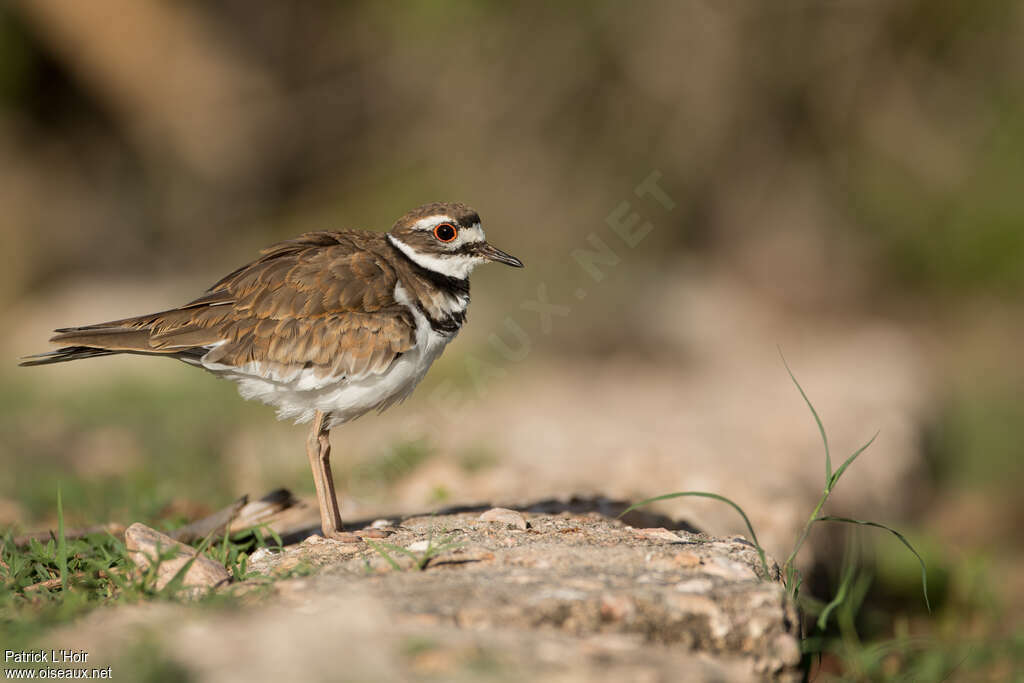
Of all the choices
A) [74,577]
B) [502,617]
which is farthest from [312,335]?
[502,617]

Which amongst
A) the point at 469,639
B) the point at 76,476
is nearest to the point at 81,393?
the point at 76,476

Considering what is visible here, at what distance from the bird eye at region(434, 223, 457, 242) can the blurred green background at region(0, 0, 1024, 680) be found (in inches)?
180

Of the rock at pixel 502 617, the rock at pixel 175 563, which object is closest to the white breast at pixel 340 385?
the rock at pixel 502 617

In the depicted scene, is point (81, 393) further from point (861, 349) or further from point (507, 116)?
point (861, 349)

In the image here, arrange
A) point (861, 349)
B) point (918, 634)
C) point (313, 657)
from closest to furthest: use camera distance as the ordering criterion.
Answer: point (313, 657), point (918, 634), point (861, 349)

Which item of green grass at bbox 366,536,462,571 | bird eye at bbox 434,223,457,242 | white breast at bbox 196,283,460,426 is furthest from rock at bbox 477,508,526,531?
bird eye at bbox 434,223,457,242

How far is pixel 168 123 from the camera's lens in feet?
43.8

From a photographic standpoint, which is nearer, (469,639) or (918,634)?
(469,639)

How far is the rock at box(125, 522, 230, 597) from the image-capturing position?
3.31 meters

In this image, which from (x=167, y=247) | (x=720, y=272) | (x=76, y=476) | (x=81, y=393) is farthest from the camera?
(x=167, y=247)

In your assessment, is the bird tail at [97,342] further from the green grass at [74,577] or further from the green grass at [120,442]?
the green grass at [120,442]

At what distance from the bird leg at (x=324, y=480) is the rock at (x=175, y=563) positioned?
536 mm

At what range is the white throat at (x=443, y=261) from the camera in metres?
4.62

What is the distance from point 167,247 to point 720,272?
24.5ft
